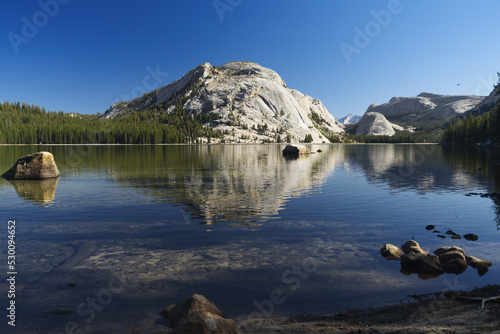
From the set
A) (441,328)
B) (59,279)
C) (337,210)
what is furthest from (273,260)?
(337,210)

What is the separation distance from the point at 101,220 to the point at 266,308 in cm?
1312

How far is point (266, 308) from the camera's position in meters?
8.69

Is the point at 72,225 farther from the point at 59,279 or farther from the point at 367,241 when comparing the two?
the point at 367,241

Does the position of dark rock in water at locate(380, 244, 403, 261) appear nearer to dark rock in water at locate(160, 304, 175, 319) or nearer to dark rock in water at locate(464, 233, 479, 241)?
dark rock in water at locate(464, 233, 479, 241)

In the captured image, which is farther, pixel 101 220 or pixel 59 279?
pixel 101 220

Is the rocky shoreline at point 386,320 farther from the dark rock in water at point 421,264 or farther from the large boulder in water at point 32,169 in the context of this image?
the large boulder in water at point 32,169

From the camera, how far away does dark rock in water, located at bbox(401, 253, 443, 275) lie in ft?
36.3

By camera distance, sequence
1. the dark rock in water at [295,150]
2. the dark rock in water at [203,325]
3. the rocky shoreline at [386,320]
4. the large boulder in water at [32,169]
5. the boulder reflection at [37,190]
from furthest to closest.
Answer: the dark rock in water at [295,150], the large boulder in water at [32,169], the boulder reflection at [37,190], the rocky shoreline at [386,320], the dark rock in water at [203,325]

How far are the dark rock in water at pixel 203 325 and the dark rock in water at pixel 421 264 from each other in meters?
7.43

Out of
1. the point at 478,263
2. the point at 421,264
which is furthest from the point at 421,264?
the point at 478,263

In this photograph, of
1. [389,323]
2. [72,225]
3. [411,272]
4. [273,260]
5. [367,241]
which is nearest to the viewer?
[389,323]

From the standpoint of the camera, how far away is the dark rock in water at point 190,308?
7.61 metres

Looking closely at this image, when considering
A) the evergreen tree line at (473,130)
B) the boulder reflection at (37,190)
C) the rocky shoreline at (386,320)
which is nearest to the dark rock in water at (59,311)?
the rocky shoreline at (386,320)

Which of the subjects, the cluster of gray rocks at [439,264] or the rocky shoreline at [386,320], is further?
the cluster of gray rocks at [439,264]
